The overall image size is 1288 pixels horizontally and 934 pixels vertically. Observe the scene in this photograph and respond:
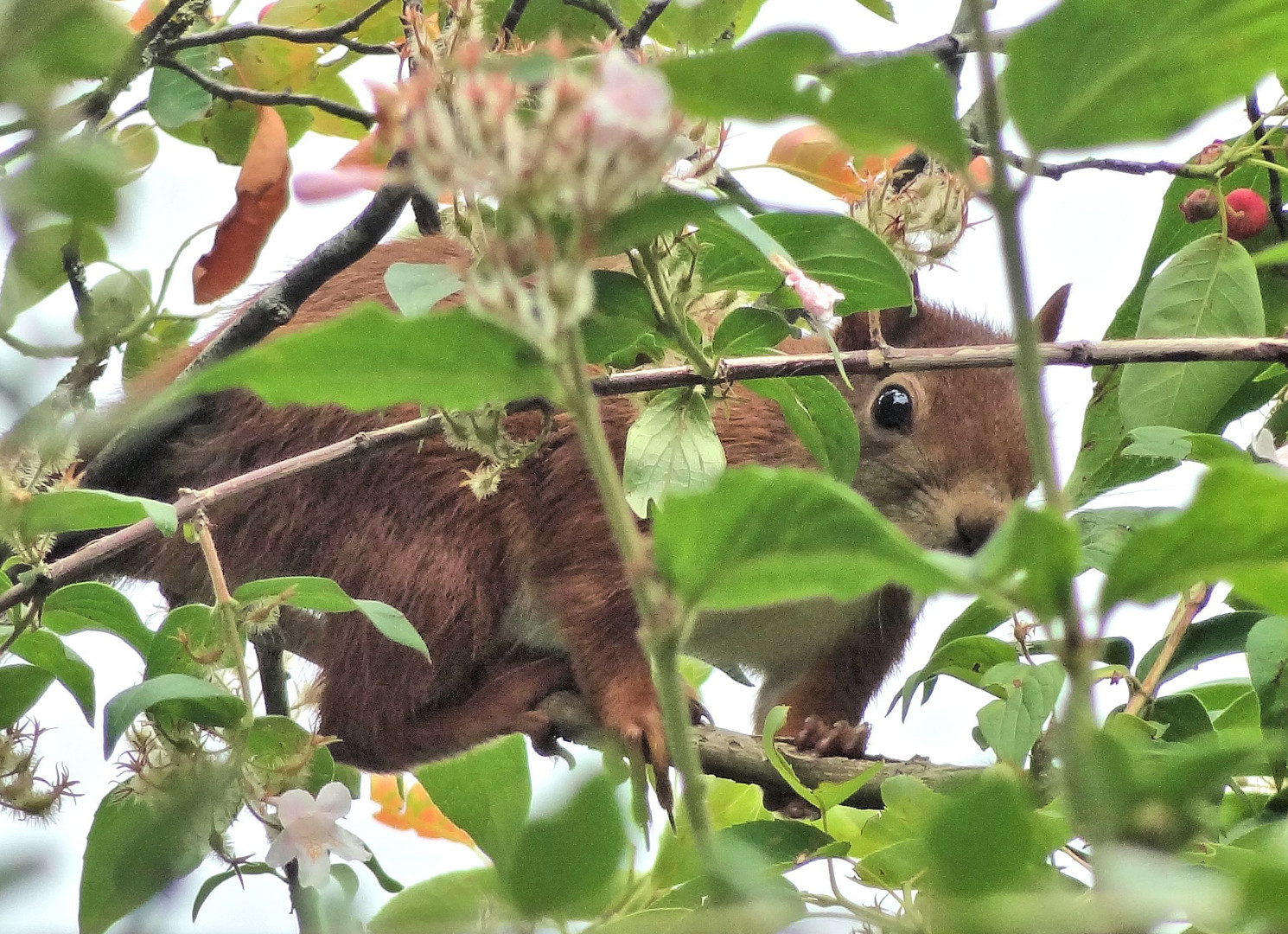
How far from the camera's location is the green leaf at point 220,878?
38.5 inches

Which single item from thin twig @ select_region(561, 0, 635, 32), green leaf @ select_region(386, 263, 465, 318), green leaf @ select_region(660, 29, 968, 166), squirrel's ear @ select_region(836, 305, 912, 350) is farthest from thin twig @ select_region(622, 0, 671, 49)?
squirrel's ear @ select_region(836, 305, 912, 350)

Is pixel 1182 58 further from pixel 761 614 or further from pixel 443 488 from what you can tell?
pixel 761 614

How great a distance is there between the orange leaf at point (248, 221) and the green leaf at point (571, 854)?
1.08m

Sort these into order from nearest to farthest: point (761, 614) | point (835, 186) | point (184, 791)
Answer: point (184, 791) → point (835, 186) → point (761, 614)

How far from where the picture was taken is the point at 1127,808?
306 millimetres

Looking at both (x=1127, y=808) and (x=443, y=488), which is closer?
(x=1127, y=808)

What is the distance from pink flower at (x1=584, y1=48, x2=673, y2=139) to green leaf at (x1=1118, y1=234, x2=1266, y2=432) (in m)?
0.70

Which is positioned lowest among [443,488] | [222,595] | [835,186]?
[222,595]

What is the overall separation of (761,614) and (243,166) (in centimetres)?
81

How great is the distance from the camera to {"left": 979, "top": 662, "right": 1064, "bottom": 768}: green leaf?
803 mm

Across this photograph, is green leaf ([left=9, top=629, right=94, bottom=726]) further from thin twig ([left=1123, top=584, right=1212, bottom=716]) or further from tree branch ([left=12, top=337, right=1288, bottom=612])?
thin twig ([left=1123, top=584, right=1212, bottom=716])

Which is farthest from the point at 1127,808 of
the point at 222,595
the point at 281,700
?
the point at 281,700

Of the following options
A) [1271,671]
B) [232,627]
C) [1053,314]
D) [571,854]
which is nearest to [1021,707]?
[1271,671]

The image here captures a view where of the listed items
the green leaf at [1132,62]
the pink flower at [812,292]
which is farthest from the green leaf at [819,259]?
the green leaf at [1132,62]
